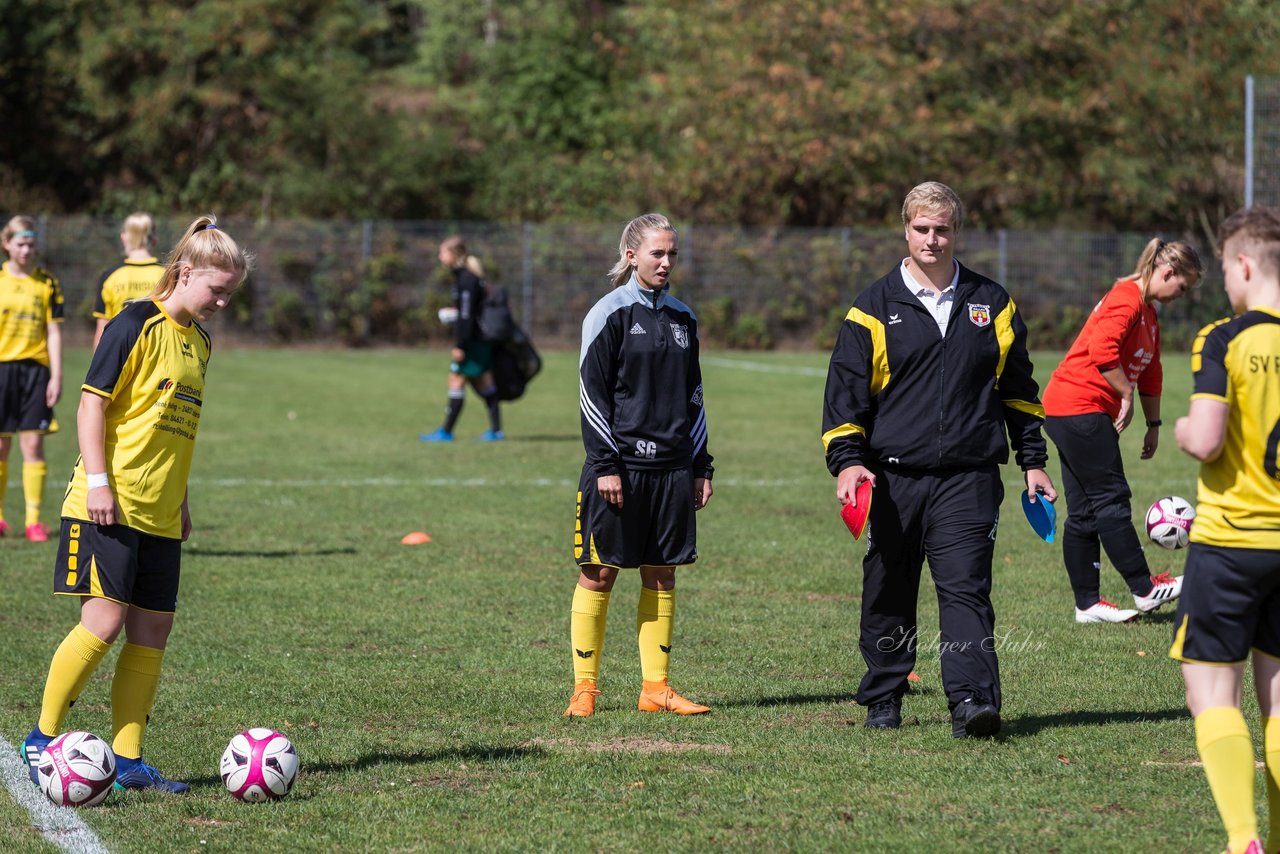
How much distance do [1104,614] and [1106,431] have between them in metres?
0.97

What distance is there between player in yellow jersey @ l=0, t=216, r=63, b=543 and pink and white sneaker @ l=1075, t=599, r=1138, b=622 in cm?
688

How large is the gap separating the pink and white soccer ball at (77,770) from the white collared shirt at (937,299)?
10.9 feet

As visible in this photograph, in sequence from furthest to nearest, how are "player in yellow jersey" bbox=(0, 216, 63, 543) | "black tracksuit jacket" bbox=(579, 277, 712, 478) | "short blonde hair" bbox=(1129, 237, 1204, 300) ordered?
"player in yellow jersey" bbox=(0, 216, 63, 543) → "short blonde hair" bbox=(1129, 237, 1204, 300) → "black tracksuit jacket" bbox=(579, 277, 712, 478)

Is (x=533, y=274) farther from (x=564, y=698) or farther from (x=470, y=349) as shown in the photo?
(x=564, y=698)

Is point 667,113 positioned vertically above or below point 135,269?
above

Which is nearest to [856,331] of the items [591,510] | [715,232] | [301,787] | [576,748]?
[591,510]

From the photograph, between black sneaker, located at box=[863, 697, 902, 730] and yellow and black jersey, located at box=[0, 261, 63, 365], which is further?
yellow and black jersey, located at box=[0, 261, 63, 365]

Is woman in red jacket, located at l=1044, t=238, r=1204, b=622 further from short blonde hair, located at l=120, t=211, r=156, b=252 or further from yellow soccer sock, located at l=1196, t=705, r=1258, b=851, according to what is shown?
short blonde hair, located at l=120, t=211, r=156, b=252

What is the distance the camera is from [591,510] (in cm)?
646

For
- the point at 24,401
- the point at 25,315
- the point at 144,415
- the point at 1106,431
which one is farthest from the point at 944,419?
the point at 24,401

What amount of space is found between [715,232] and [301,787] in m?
28.0

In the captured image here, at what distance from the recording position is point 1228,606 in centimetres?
433

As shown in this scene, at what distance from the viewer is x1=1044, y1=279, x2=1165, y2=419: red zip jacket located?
815 centimetres

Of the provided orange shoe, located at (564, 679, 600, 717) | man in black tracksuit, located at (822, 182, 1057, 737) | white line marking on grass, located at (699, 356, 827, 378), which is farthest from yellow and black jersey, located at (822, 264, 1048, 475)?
white line marking on grass, located at (699, 356, 827, 378)
